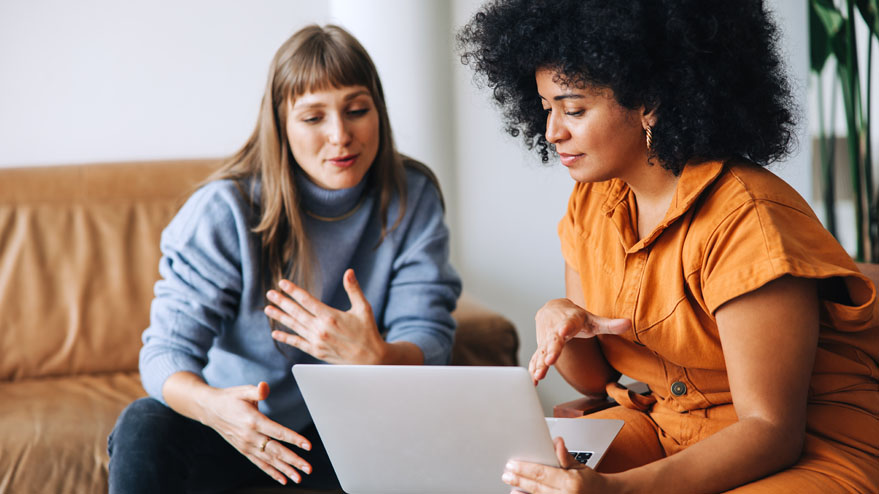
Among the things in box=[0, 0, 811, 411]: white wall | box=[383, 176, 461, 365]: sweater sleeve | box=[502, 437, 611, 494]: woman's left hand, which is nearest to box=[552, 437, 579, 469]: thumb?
box=[502, 437, 611, 494]: woman's left hand

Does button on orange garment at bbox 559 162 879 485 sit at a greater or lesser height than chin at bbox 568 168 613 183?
lesser

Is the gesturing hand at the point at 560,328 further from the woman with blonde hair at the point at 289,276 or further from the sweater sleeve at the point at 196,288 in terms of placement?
the sweater sleeve at the point at 196,288

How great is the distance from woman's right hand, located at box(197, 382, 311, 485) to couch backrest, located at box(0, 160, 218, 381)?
83 centimetres

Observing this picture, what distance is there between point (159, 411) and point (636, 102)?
3.27ft

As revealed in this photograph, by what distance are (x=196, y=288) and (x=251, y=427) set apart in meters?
0.34

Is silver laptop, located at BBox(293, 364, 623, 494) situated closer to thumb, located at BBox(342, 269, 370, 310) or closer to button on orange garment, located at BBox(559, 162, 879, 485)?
button on orange garment, located at BBox(559, 162, 879, 485)

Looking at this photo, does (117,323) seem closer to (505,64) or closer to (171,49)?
(171,49)

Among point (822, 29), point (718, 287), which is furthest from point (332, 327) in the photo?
point (822, 29)

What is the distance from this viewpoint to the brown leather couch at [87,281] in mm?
1980

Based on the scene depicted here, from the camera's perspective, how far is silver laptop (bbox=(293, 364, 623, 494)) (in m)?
0.98

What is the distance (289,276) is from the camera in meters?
1.63

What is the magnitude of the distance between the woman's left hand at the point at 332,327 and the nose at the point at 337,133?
32 cm

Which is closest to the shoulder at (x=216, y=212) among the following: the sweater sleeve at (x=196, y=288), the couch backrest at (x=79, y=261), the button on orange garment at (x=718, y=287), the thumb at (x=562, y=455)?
the sweater sleeve at (x=196, y=288)

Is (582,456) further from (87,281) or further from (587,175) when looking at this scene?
(87,281)
